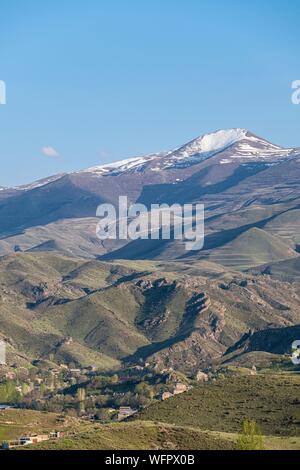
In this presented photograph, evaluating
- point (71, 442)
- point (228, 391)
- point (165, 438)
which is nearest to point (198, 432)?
point (165, 438)

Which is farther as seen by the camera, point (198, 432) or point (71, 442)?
point (198, 432)

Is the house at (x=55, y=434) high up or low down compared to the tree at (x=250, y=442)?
down

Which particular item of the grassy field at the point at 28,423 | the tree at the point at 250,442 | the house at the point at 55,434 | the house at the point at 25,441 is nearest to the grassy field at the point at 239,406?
the grassy field at the point at 28,423

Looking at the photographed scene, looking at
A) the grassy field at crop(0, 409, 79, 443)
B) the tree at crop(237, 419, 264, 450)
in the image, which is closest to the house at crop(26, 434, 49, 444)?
the grassy field at crop(0, 409, 79, 443)

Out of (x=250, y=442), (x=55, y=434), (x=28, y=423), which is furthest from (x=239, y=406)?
(x=250, y=442)

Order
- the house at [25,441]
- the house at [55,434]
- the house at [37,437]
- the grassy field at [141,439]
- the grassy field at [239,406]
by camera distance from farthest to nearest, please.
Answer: the grassy field at [239,406] → the house at [55,434] → the house at [37,437] → the house at [25,441] → the grassy field at [141,439]

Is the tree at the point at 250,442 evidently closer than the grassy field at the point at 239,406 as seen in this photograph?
Yes

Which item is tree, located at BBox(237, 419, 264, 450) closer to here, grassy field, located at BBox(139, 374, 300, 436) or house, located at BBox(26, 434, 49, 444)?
grassy field, located at BBox(139, 374, 300, 436)

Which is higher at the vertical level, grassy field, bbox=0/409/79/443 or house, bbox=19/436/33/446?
house, bbox=19/436/33/446

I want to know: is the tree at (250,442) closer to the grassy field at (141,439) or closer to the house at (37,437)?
the grassy field at (141,439)
